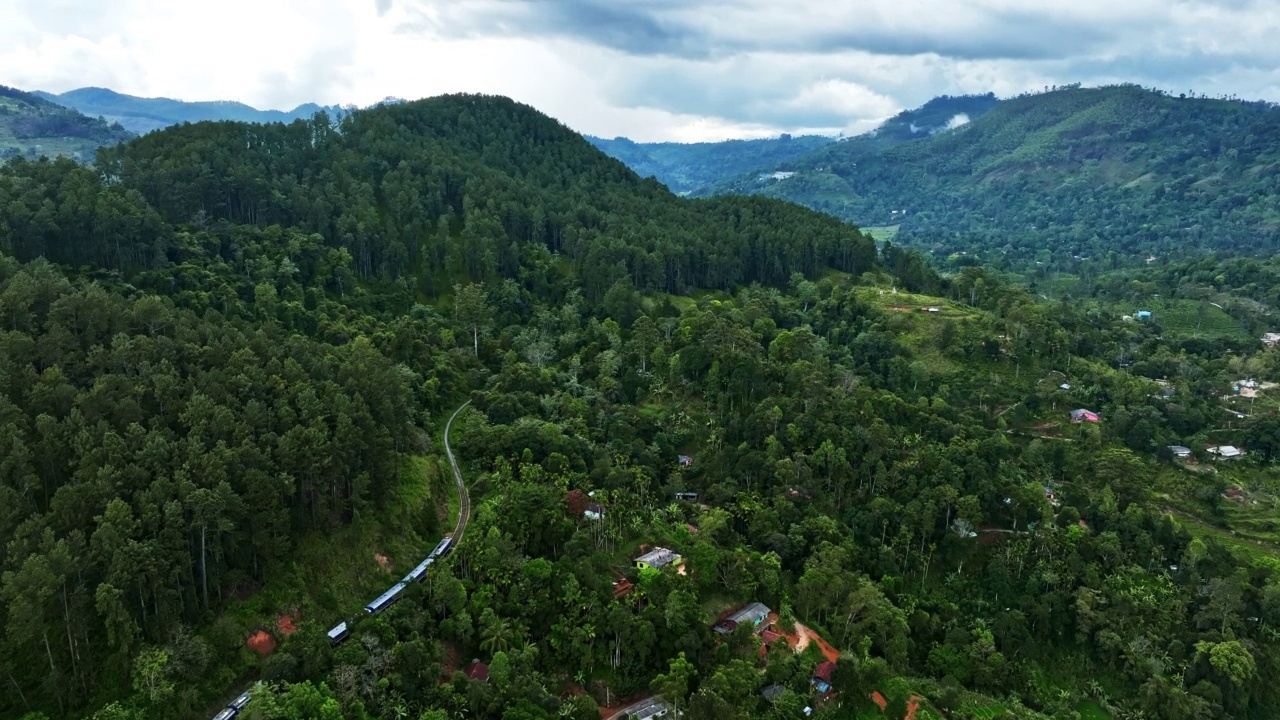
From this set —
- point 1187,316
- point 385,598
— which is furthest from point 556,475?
point 1187,316

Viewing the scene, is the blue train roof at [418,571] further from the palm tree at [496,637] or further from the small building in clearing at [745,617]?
the small building in clearing at [745,617]

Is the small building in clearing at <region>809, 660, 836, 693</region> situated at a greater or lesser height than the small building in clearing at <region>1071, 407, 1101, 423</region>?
lesser

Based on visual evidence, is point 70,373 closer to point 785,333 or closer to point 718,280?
point 785,333

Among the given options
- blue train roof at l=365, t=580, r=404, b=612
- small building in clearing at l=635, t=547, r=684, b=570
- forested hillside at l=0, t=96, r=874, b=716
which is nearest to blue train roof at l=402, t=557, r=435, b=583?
blue train roof at l=365, t=580, r=404, b=612

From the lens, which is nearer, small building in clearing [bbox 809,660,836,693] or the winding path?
small building in clearing [bbox 809,660,836,693]

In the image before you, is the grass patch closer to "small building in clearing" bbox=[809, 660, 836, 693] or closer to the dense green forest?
the dense green forest

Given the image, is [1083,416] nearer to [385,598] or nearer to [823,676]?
[823,676]

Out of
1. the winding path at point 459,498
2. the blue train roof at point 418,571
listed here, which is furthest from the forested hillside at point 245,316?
the blue train roof at point 418,571
